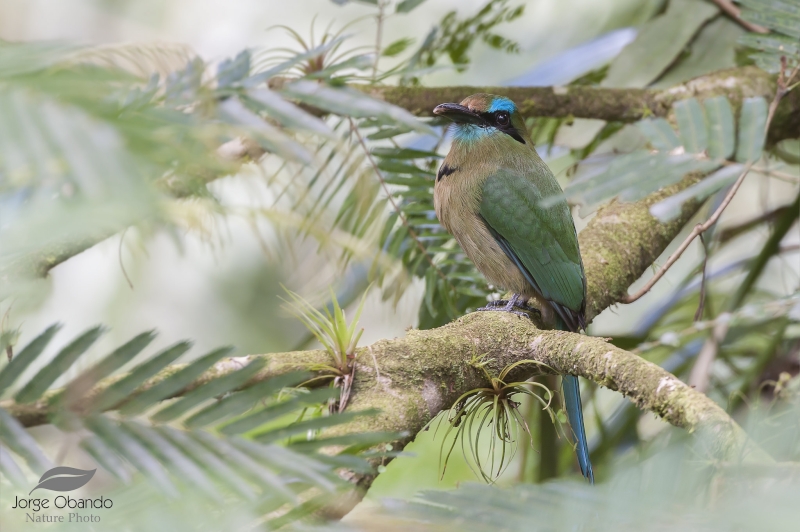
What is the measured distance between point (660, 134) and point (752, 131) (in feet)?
0.69

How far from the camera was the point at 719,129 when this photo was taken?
168 centimetres

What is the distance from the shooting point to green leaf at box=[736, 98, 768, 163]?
1.62 meters

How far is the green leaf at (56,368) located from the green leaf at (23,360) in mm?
27

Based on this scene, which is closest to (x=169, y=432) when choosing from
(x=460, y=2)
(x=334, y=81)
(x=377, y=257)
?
(x=377, y=257)

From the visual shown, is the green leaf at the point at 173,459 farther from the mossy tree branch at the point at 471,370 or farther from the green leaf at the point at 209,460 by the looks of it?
the mossy tree branch at the point at 471,370

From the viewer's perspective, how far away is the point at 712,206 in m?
3.43

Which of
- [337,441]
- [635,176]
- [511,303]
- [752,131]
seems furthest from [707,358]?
[337,441]

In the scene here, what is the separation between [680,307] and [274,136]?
3007mm

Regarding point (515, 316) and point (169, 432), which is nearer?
point (169, 432)

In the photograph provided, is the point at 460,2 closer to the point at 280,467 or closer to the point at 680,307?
the point at 680,307

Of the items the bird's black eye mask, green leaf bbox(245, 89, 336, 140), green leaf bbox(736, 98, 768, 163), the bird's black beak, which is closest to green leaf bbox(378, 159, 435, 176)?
the bird's black beak

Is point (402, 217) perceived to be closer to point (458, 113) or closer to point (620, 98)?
point (458, 113)

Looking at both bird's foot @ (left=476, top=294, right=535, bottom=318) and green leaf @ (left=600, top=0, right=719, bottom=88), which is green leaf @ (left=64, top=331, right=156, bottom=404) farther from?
green leaf @ (left=600, top=0, right=719, bottom=88)

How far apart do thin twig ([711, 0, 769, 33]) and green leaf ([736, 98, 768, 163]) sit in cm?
171
